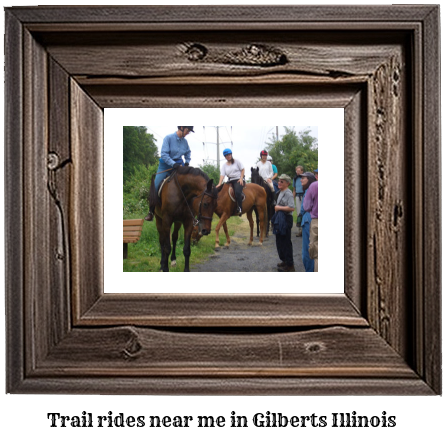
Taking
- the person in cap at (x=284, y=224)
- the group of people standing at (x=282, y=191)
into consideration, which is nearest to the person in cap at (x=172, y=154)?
the group of people standing at (x=282, y=191)

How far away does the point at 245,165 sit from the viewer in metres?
0.97

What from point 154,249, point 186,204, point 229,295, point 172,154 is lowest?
point 229,295

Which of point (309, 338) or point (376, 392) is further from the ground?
point (309, 338)

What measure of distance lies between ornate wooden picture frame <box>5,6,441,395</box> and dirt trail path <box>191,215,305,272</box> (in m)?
0.07

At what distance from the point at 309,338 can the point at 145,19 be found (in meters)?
0.82

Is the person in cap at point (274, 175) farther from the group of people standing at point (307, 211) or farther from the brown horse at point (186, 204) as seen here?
the brown horse at point (186, 204)

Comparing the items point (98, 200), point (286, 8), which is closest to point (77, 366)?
point (98, 200)

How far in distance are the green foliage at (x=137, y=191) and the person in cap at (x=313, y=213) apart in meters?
0.37

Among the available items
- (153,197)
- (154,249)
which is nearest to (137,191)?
(153,197)

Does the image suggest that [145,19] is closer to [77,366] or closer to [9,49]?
[9,49]

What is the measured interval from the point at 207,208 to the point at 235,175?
0.11m

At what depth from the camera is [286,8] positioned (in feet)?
A: 2.99

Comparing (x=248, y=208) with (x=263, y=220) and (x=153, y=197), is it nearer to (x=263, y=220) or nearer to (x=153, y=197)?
(x=263, y=220)

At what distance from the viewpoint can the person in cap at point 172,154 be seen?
0.96m
